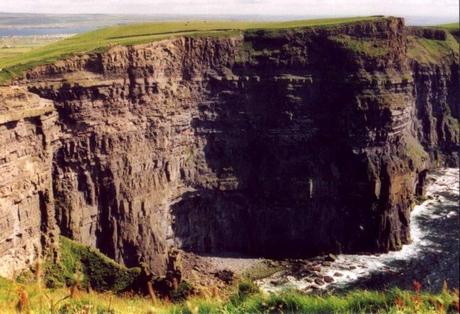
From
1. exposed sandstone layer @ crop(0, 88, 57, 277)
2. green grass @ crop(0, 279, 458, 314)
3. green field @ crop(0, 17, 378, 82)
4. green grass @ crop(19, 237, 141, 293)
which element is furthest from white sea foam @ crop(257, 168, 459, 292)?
green grass @ crop(0, 279, 458, 314)

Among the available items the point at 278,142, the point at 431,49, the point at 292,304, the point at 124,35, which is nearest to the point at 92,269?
the point at 278,142

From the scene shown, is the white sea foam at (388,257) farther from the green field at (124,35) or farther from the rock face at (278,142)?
the green field at (124,35)

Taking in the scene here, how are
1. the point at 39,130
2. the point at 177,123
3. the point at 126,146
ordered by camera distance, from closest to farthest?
the point at 39,130
the point at 126,146
the point at 177,123

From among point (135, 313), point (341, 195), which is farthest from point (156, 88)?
point (135, 313)

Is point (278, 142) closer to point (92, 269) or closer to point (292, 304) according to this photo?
point (92, 269)

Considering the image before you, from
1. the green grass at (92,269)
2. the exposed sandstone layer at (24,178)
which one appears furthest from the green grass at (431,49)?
the exposed sandstone layer at (24,178)

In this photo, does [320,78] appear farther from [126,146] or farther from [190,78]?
[126,146]
